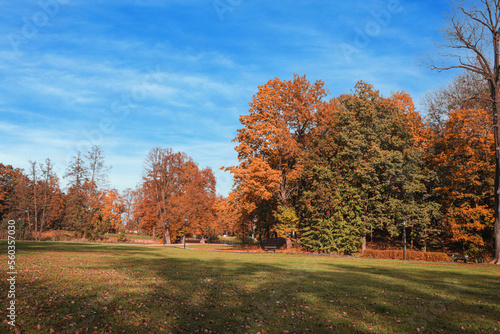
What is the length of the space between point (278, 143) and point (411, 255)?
54.2ft

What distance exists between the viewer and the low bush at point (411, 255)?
88.8 ft

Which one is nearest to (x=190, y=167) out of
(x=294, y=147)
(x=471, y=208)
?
(x=294, y=147)

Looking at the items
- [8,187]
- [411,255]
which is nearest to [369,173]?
[411,255]

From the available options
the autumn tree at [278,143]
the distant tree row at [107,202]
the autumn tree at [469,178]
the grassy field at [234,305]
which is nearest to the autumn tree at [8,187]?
the distant tree row at [107,202]

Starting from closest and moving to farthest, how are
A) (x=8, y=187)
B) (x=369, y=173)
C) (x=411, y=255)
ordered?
(x=411, y=255)
(x=369, y=173)
(x=8, y=187)

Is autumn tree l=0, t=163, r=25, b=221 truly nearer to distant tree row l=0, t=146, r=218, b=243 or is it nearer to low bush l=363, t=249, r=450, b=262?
distant tree row l=0, t=146, r=218, b=243

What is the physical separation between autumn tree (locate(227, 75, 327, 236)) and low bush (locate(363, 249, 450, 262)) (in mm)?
9405

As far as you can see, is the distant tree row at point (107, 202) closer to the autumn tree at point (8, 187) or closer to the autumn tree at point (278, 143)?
the autumn tree at point (8, 187)

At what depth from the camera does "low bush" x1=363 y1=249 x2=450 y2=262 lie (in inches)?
1066

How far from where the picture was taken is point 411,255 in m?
28.4

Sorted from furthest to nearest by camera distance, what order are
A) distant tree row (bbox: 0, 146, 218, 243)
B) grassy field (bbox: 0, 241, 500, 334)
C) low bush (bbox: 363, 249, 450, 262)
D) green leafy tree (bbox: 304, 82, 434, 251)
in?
distant tree row (bbox: 0, 146, 218, 243), green leafy tree (bbox: 304, 82, 434, 251), low bush (bbox: 363, 249, 450, 262), grassy field (bbox: 0, 241, 500, 334)

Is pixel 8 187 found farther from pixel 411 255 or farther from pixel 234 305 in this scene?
pixel 234 305

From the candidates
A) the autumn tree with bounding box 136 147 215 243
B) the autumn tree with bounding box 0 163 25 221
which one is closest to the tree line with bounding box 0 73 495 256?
the autumn tree with bounding box 136 147 215 243

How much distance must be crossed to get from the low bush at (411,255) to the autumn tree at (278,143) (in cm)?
941
